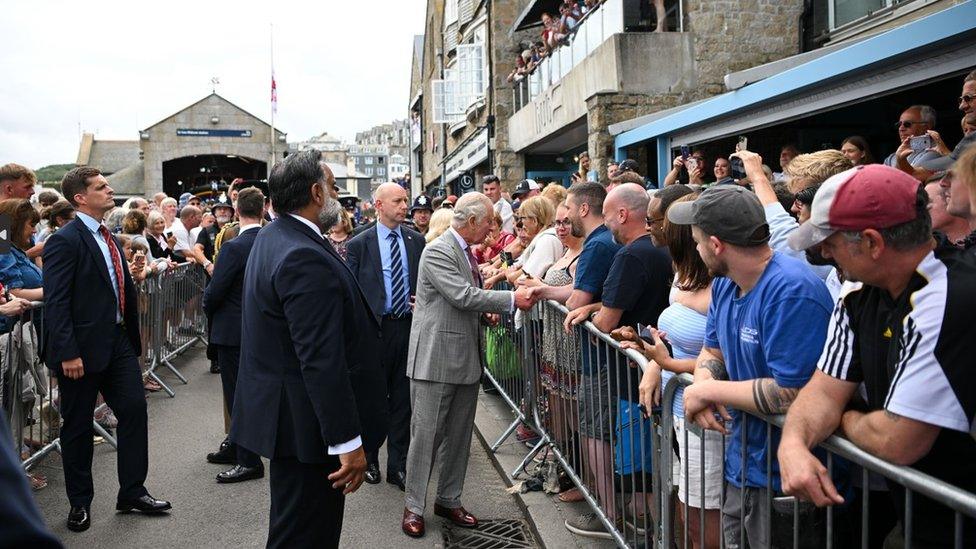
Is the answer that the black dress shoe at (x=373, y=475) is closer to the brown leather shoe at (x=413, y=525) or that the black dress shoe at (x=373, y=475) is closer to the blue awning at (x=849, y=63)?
the brown leather shoe at (x=413, y=525)

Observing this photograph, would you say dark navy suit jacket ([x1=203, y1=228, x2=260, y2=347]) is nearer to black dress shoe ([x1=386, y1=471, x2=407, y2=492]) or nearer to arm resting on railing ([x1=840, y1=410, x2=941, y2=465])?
black dress shoe ([x1=386, y1=471, x2=407, y2=492])

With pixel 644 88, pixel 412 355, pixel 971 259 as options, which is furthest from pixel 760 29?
pixel 971 259

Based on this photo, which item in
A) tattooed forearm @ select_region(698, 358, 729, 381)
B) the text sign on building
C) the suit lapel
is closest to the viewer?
tattooed forearm @ select_region(698, 358, 729, 381)

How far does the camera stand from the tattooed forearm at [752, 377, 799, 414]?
2623 mm

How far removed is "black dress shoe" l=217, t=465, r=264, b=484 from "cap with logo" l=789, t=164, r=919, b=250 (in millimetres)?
5132

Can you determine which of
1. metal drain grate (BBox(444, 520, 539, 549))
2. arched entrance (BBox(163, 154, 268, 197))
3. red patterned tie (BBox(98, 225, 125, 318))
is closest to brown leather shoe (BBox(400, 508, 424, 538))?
metal drain grate (BBox(444, 520, 539, 549))

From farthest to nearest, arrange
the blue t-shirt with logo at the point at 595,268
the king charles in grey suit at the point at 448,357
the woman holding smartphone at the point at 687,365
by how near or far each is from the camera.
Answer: the king charles in grey suit at the point at 448,357
the blue t-shirt with logo at the point at 595,268
the woman holding smartphone at the point at 687,365

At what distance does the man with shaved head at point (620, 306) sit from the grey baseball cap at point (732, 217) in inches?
49.3

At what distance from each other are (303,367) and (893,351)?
7.23ft

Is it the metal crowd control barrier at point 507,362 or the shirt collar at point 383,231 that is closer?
the shirt collar at point 383,231

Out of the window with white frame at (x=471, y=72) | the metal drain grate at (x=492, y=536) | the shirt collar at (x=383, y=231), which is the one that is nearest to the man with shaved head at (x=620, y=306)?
the metal drain grate at (x=492, y=536)

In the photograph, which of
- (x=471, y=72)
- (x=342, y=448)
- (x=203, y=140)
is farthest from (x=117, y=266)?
(x=203, y=140)

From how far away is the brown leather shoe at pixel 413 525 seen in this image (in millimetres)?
5027

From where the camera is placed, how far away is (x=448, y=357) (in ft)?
16.7
